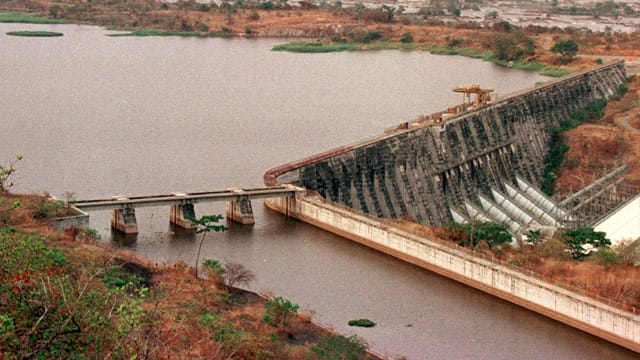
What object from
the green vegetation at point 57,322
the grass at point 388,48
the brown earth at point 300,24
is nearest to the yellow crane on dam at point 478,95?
the green vegetation at point 57,322

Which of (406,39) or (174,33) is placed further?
(174,33)

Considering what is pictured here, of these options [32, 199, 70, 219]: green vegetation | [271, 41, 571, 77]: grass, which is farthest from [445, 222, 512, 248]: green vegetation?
[271, 41, 571, 77]: grass

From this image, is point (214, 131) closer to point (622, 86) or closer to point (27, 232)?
point (27, 232)

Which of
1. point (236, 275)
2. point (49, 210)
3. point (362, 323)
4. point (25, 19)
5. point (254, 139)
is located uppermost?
point (49, 210)

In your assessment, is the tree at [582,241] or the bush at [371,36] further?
the bush at [371,36]

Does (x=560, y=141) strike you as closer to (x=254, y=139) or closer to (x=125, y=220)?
(x=254, y=139)

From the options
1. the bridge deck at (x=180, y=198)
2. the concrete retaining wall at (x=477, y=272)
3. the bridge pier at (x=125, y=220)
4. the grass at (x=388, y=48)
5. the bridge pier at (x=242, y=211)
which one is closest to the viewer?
the concrete retaining wall at (x=477, y=272)

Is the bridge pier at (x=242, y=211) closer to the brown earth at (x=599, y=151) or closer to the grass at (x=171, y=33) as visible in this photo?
the brown earth at (x=599, y=151)

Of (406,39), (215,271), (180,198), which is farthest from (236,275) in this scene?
(406,39)
